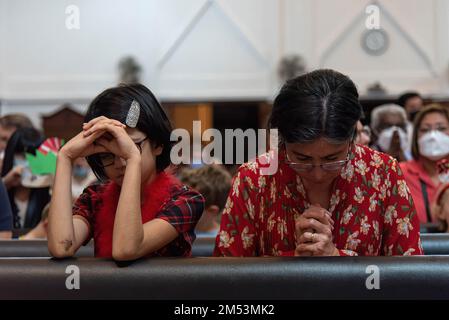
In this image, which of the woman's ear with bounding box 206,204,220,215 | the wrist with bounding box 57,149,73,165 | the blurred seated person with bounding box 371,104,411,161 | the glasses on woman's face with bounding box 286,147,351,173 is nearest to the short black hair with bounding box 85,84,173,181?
the wrist with bounding box 57,149,73,165

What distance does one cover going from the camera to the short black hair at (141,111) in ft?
5.74

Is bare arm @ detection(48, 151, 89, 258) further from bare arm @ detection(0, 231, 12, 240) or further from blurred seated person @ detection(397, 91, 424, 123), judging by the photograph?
blurred seated person @ detection(397, 91, 424, 123)

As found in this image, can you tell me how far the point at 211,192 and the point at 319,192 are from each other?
130 centimetres

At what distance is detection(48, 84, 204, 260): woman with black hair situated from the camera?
1.54 meters

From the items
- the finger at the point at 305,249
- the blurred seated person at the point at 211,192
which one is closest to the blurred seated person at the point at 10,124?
the blurred seated person at the point at 211,192

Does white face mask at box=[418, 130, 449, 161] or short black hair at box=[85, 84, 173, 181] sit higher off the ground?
short black hair at box=[85, 84, 173, 181]

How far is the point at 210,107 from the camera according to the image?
10.5 metres

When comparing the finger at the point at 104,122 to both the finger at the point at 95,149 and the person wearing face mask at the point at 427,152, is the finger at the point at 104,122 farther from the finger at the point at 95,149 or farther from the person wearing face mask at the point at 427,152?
the person wearing face mask at the point at 427,152

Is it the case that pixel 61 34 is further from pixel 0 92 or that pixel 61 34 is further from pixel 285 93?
pixel 285 93

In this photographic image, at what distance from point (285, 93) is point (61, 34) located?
9.60 meters

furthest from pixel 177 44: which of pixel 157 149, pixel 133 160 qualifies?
pixel 133 160

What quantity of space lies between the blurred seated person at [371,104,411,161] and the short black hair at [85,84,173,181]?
2158mm

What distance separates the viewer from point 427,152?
3.41 m

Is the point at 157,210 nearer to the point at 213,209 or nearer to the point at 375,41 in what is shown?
the point at 213,209
